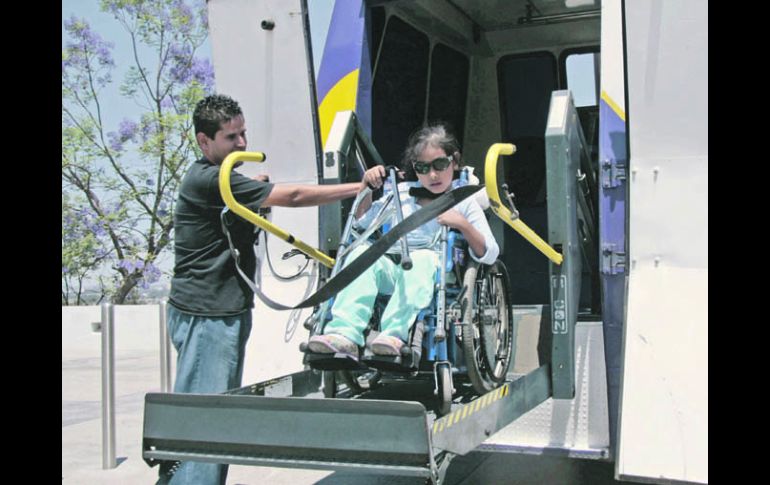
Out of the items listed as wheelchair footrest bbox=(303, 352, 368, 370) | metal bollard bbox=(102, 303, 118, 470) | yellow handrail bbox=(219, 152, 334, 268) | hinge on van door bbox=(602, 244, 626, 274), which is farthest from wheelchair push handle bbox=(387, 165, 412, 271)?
metal bollard bbox=(102, 303, 118, 470)

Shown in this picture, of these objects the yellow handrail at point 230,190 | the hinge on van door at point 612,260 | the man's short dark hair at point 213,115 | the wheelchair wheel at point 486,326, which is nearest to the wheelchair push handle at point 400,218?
the wheelchair wheel at point 486,326

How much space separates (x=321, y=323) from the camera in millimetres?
3744

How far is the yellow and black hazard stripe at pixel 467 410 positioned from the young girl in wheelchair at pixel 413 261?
42cm

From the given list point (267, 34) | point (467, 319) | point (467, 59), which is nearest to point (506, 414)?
point (467, 319)

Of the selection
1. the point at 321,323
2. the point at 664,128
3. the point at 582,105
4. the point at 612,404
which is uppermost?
the point at 582,105

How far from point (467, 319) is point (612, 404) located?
37.2 inches

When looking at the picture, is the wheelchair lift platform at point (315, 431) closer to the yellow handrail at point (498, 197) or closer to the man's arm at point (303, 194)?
the yellow handrail at point (498, 197)

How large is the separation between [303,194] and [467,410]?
4.07 ft

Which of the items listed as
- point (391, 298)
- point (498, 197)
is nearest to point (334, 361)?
point (391, 298)

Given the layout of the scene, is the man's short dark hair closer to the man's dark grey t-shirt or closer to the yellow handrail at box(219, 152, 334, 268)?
the man's dark grey t-shirt

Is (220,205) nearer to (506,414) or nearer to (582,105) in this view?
(506,414)

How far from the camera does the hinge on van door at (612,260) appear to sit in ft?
13.3

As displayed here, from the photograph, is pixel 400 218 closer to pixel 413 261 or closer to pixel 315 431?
pixel 413 261

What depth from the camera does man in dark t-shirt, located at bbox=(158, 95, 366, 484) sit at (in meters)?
3.73
